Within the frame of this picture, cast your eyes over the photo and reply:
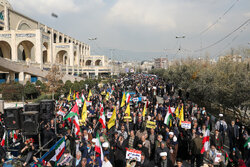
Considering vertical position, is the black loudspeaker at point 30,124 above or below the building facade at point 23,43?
below

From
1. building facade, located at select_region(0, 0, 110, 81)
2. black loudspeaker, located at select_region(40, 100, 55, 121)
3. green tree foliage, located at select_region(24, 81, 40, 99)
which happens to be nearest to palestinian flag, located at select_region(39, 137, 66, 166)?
black loudspeaker, located at select_region(40, 100, 55, 121)

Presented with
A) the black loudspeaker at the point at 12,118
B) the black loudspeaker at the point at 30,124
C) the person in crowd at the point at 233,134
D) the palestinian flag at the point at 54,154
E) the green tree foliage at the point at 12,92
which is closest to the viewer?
the palestinian flag at the point at 54,154

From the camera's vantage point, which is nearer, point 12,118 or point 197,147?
point 197,147

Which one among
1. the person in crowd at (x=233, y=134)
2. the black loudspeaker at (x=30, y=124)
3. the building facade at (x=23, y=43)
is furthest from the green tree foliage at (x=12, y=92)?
the person in crowd at (x=233, y=134)

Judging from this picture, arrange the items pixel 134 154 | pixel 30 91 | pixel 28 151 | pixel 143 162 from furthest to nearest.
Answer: pixel 30 91
pixel 28 151
pixel 143 162
pixel 134 154

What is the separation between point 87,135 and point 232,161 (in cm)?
491

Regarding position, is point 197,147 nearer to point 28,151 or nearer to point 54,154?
point 54,154

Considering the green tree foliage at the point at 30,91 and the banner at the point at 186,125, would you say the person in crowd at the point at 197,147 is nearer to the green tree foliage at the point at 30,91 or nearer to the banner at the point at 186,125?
the banner at the point at 186,125

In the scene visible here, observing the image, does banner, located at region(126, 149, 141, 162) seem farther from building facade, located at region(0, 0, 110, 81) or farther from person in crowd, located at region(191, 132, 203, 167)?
building facade, located at region(0, 0, 110, 81)

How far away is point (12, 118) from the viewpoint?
23.1 ft

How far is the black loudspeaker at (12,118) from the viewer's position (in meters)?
7.05

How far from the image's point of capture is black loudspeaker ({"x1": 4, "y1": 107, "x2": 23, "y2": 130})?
7051mm

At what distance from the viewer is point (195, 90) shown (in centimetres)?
1788

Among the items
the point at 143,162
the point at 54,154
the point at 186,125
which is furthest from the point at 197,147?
the point at 54,154
